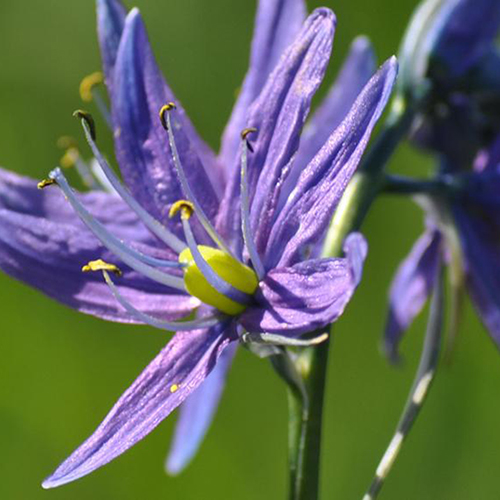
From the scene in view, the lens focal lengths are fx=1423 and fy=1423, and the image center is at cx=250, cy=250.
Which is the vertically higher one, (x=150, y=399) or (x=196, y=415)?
(x=150, y=399)

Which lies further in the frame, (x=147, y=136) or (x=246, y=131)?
(x=147, y=136)

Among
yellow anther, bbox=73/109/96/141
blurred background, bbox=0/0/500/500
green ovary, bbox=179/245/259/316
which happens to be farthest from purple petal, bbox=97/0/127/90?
blurred background, bbox=0/0/500/500

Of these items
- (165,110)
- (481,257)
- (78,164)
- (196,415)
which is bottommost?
(196,415)

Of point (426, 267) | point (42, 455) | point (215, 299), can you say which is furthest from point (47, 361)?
point (215, 299)

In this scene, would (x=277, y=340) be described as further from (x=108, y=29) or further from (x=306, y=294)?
(x=108, y=29)

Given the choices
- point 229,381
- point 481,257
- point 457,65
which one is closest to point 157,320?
point 481,257

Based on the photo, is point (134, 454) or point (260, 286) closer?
point (260, 286)

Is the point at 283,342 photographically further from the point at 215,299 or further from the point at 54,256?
the point at 54,256
